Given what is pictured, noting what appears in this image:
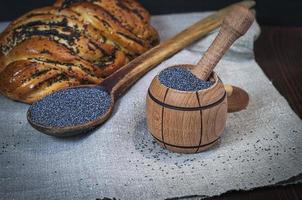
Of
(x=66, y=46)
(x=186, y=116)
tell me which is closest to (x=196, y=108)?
(x=186, y=116)

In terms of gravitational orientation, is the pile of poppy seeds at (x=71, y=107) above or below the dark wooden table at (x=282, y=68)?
above

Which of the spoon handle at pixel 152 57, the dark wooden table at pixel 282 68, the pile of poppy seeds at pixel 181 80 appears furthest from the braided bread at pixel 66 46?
the dark wooden table at pixel 282 68

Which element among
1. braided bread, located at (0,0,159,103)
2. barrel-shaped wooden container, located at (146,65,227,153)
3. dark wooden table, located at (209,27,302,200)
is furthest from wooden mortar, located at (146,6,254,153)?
braided bread, located at (0,0,159,103)

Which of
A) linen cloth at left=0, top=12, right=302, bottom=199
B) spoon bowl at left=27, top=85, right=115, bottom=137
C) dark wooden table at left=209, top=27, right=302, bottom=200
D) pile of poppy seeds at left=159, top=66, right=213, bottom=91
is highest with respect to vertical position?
pile of poppy seeds at left=159, top=66, right=213, bottom=91

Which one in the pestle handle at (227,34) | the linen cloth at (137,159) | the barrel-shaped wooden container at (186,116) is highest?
the pestle handle at (227,34)

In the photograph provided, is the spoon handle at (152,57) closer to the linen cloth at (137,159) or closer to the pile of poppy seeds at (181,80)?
the linen cloth at (137,159)

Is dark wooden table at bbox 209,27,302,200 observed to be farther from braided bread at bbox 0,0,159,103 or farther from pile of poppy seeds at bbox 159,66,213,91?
braided bread at bbox 0,0,159,103
